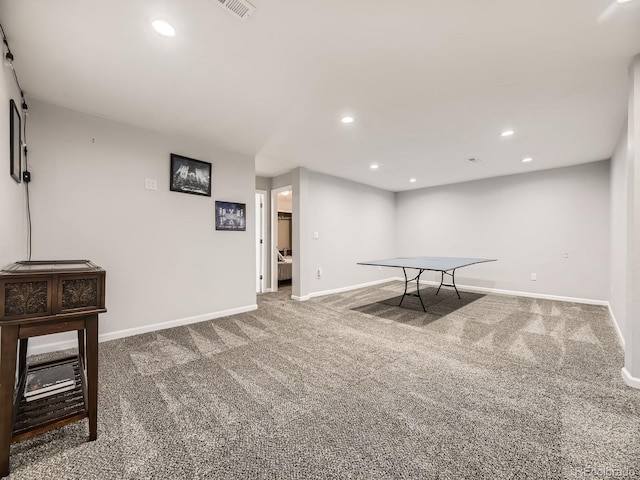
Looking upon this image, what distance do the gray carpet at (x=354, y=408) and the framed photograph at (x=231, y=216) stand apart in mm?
1443

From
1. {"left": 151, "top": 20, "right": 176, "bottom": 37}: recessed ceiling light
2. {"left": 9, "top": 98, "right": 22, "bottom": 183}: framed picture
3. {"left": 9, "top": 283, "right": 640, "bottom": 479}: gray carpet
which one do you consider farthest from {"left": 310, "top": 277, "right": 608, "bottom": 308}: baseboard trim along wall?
{"left": 151, "top": 20, "right": 176, "bottom": 37}: recessed ceiling light

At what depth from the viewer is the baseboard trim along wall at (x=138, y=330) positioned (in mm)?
2660

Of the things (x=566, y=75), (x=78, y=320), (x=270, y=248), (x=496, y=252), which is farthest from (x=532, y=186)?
(x=78, y=320)

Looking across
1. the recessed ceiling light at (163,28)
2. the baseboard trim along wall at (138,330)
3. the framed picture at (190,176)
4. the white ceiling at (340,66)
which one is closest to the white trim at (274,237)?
the baseboard trim along wall at (138,330)

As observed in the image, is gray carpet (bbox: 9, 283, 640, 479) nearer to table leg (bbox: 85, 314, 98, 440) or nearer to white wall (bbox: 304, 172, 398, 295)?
table leg (bbox: 85, 314, 98, 440)

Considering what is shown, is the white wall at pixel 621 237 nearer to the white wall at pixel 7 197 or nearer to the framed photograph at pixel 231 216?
the framed photograph at pixel 231 216

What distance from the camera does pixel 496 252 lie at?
18.4 ft

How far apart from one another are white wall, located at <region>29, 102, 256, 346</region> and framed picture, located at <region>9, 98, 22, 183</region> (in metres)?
0.39

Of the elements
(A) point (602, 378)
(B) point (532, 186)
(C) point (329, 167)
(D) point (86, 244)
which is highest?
(C) point (329, 167)

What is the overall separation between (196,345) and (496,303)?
467 centimetres

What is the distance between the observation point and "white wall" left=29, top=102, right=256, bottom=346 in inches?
105

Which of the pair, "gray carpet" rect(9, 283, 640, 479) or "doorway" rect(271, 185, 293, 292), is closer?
"gray carpet" rect(9, 283, 640, 479)

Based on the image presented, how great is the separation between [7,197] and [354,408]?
9.03 ft

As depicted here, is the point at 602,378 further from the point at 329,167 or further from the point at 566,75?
the point at 329,167
